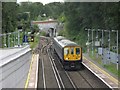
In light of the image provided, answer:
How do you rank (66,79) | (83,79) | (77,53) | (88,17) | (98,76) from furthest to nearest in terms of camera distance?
(88,17) < (77,53) < (66,79) < (83,79) < (98,76)

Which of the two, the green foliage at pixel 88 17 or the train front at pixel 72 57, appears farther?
the green foliage at pixel 88 17

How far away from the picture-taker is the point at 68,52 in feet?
89.8

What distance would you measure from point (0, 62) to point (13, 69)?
3.38m

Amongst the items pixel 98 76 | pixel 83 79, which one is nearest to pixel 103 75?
pixel 98 76

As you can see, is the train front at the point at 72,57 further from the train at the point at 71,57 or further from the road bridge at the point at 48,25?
the road bridge at the point at 48,25

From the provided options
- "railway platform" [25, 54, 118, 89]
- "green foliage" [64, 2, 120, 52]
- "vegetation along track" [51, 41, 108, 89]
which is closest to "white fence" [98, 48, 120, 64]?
"railway platform" [25, 54, 118, 89]

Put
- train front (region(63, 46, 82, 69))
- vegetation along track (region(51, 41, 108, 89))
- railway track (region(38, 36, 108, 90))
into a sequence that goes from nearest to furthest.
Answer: vegetation along track (region(51, 41, 108, 89)), railway track (region(38, 36, 108, 90)), train front (region(63, 46, 82, 69))

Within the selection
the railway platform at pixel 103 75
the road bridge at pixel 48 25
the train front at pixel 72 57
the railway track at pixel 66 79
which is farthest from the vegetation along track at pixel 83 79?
the road bridge at pixel 48 25

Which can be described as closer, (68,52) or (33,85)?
(33,85)

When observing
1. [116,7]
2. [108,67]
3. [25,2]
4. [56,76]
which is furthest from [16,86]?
[25,2]

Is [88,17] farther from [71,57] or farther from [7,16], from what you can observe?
[71,57]

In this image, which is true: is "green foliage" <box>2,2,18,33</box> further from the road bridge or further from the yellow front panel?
the road bridge

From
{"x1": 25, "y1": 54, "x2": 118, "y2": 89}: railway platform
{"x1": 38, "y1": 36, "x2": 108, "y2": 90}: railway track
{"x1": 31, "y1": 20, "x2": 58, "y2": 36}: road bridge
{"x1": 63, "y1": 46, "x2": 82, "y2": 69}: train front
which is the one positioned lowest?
{"x1": 38, "y1": 36, "x2": 108, "y2": 90}: railway track

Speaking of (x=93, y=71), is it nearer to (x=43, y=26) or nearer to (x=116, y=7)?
(x=116, y=7)
